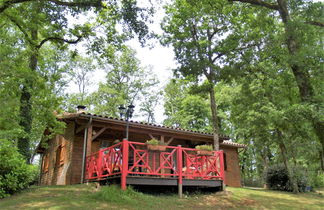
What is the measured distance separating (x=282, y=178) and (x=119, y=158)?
1111 cm

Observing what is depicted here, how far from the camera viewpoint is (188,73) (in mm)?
12422

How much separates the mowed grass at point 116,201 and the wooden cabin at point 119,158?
1.72ft

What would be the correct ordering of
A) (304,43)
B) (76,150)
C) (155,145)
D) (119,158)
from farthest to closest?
(76,150)
(155,145)
(119,158)
(304,43)

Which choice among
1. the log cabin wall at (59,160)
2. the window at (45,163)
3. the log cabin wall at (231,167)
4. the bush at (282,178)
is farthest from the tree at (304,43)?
the window at (45,163)

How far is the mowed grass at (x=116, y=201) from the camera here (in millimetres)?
7137

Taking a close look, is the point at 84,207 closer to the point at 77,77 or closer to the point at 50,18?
the point at 50,18

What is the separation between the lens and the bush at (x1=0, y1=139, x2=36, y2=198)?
8.16m

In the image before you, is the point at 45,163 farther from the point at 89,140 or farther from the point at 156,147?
the point at 156,147

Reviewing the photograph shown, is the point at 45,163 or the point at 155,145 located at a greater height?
the point at 155,145

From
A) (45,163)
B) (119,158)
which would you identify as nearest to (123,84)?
(45,163)

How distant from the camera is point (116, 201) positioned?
766 centimetres

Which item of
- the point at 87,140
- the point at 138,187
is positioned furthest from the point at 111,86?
the point at 138,187

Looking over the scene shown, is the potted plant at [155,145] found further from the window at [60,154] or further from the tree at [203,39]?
the window at [60,154]

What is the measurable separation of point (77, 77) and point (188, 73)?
21.9m
